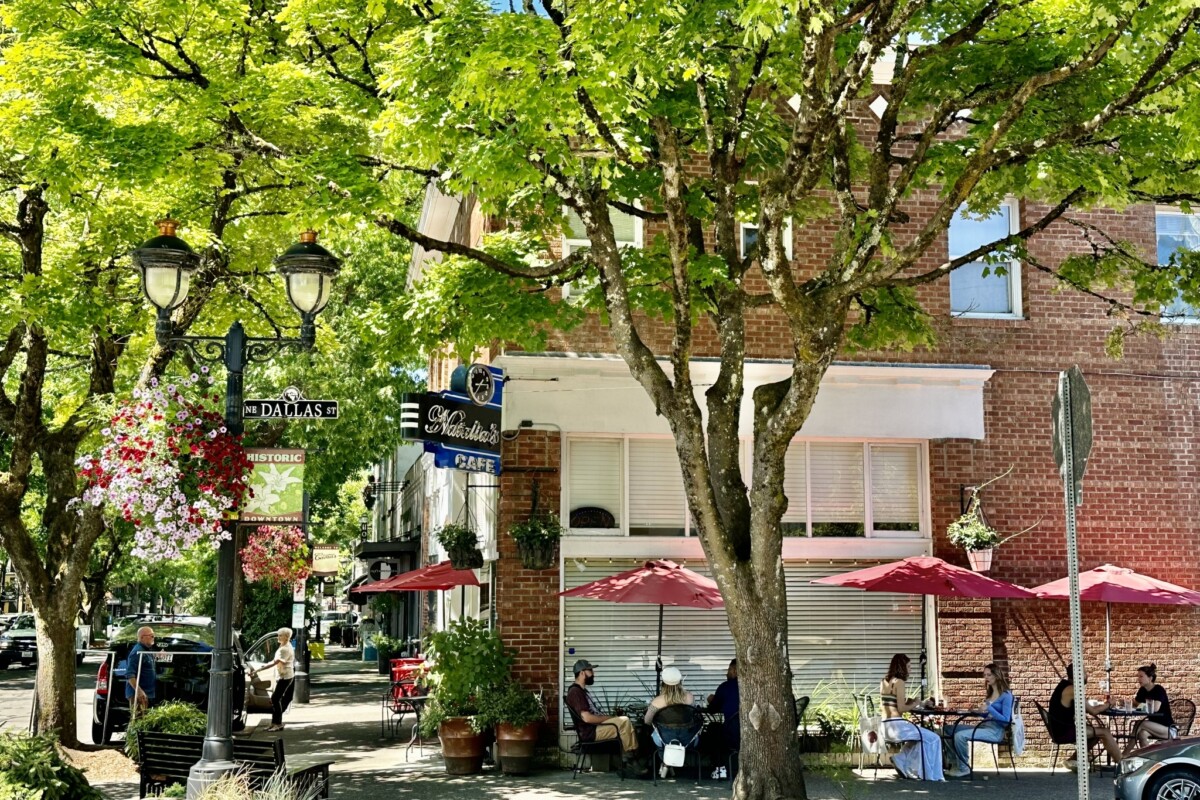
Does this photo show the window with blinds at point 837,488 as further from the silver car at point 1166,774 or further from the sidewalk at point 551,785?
the silver car at point 1166,774

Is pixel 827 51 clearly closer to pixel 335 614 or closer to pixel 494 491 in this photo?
pixel 494 491

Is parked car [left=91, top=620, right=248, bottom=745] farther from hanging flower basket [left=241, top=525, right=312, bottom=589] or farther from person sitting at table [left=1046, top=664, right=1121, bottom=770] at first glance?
person sitting at table [left=1046, top=664, right=1121, bottom=770]

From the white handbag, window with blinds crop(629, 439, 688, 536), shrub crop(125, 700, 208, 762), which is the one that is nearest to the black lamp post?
shrub crop(125, 700, 208, 762)

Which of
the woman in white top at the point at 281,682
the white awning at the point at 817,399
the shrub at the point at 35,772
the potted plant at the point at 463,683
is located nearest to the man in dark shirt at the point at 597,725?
the potted plant at the point at 463,683

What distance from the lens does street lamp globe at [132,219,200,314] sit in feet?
33.2

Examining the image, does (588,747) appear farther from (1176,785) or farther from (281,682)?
(281,682)

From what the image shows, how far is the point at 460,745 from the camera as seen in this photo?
14.9m

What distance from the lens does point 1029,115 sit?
11.9 metres

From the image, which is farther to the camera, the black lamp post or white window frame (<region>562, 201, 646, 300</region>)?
white window frame (<region>562, 201, 646, 300</region>)

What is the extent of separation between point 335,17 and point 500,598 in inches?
290

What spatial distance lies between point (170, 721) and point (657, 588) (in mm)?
5646

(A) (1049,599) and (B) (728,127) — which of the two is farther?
(A) (1049,599)

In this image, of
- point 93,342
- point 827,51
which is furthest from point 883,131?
point 93,342

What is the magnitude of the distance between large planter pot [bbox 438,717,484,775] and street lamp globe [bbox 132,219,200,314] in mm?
6784
